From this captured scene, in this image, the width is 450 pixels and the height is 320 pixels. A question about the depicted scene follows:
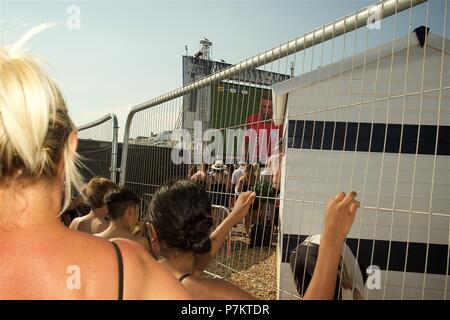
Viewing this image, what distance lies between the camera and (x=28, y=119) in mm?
963

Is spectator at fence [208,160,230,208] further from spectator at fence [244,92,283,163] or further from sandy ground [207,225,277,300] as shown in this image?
sandy ground [207,225,277,300]

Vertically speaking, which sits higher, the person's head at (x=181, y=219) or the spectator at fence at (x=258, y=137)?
the spectator at fence at (x=258, y=137)

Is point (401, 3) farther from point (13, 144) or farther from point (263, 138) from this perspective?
point (13, 144)

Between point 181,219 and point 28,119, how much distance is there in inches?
38.6

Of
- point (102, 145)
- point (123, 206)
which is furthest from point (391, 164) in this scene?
point (102, 145)

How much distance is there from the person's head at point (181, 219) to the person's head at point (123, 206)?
5.08ft

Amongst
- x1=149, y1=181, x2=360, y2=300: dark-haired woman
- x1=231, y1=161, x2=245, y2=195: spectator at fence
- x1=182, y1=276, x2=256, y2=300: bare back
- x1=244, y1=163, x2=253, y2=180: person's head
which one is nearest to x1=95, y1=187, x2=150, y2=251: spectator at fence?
x1=231, y1=161, x2=245, y2=195: spectator at fence

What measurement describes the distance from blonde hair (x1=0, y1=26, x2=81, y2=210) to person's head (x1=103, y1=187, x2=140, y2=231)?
2.37m

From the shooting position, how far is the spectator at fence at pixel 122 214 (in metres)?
3.27

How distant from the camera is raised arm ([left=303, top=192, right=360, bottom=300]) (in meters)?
1.44

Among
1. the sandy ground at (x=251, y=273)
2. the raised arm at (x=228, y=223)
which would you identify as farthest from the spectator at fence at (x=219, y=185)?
the raised arm at (x=228, y=223)

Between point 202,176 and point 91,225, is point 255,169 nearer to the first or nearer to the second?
point 202,176

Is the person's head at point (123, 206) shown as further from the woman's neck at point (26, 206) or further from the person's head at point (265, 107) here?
the woman's neck at point (26, 206)

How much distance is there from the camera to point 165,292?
108 centimetres
